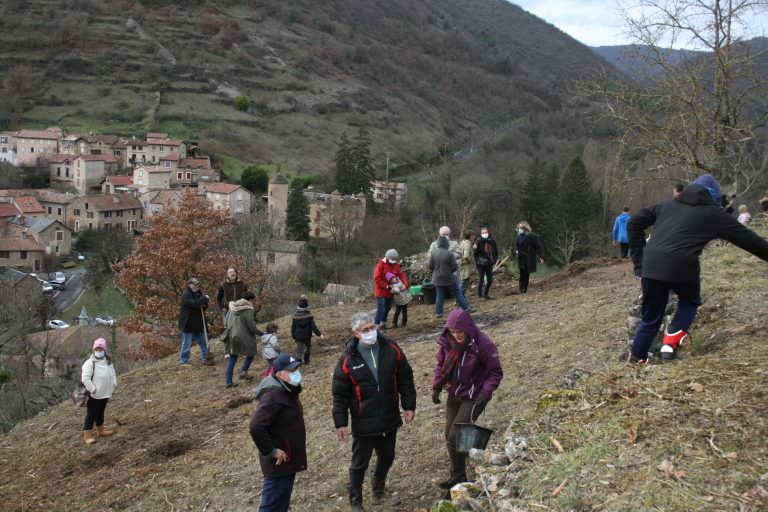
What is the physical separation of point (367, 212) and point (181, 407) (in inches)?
1879

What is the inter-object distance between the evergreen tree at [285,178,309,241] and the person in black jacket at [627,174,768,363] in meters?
53.3

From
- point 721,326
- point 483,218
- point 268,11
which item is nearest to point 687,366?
point 721,326

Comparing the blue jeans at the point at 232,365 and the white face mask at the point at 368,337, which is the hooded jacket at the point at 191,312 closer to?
the blue jeans at the point at 232,365

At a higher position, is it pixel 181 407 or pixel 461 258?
pixel 461 258

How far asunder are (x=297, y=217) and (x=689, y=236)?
55505 millimetres

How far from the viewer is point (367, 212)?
57.3 m

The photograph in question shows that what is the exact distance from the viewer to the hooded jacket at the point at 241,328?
1020cm

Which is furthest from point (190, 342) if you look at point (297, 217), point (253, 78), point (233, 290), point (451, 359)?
point (253, 78)

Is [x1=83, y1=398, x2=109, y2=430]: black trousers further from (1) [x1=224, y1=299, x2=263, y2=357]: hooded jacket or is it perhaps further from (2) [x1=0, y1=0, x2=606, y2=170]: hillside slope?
(2) [x1=0, y1=0, x2=606, y2=170]: hillside slope

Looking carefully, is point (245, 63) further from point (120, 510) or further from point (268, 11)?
point (120, 510)

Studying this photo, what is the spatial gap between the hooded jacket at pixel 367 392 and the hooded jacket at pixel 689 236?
2172 mm

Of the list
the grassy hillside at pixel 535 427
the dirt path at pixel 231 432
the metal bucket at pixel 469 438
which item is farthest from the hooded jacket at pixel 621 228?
the metal bucket at pixel 469 438

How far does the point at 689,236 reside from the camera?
17.1ft

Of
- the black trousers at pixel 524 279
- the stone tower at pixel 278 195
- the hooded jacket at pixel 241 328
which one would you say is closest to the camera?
the hooded jacket at pixel 241 328
